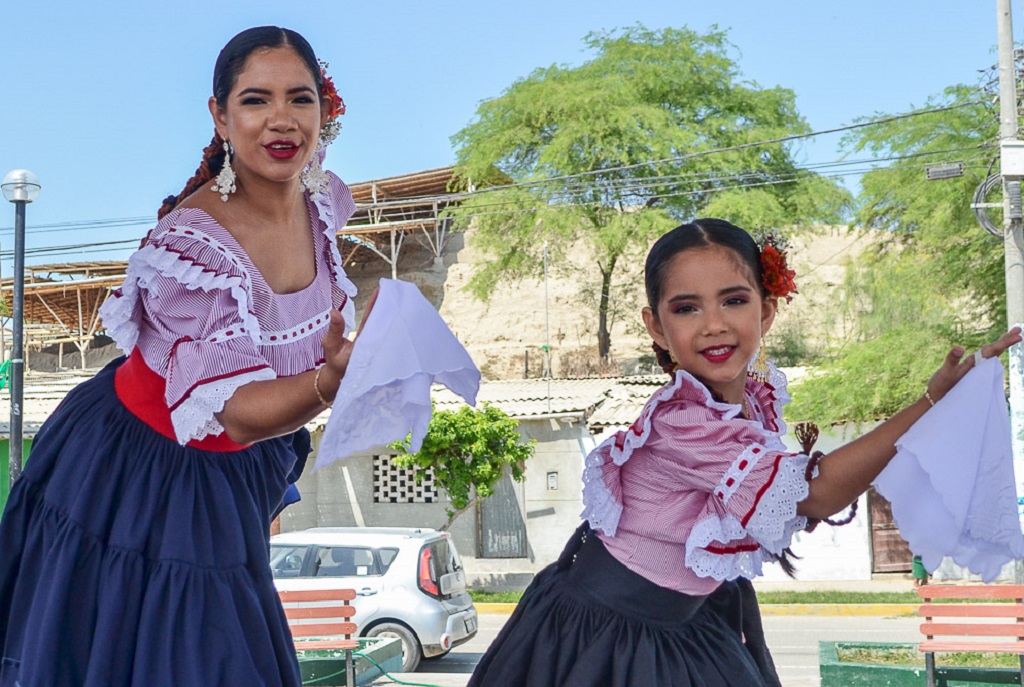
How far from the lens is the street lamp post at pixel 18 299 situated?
820 centimetres

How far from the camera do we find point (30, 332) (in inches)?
1154

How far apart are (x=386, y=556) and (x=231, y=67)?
8.85 meters

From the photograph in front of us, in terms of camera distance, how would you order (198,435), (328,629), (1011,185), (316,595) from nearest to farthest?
(198,435) < (328,629) < (316,595) < (1011,185)

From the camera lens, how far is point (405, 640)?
1068cm

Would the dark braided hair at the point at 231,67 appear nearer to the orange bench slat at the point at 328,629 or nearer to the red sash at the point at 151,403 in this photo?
the red sash at the point at 151,403

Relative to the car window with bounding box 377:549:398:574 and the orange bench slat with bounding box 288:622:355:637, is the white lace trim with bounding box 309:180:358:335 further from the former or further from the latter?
the car window with bounding box 377:549:398:574

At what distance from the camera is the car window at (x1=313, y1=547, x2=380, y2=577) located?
10906mm

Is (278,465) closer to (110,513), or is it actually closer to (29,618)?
(110,513)

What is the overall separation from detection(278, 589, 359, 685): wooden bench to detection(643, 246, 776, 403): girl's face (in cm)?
565

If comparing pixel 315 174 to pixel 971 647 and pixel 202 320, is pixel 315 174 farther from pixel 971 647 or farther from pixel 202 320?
pixel 971 647

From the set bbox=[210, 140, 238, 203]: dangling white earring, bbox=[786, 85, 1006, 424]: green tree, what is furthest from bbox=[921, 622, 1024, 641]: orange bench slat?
bbox=[786, 85, 1006, 424]: green tree

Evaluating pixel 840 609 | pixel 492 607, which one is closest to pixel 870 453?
pixel 840 609

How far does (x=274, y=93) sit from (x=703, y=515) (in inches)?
48.0

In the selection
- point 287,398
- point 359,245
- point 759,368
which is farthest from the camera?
point 359,245
